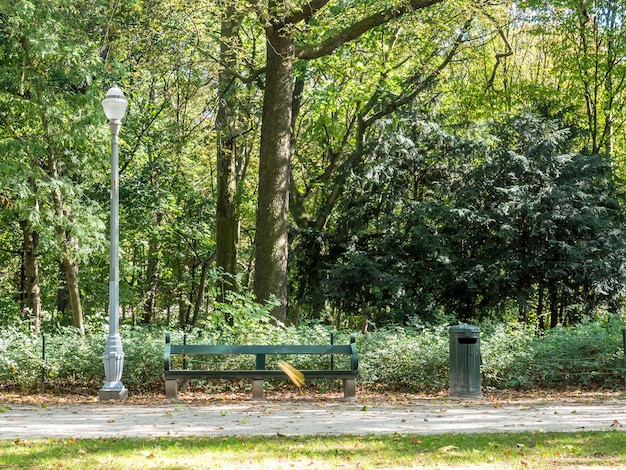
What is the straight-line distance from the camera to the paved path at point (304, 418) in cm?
910

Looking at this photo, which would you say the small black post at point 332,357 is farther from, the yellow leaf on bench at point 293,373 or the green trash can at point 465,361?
the green trash can at point 465,361

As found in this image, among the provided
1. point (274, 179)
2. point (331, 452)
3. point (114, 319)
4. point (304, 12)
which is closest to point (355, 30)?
point (304, 12)

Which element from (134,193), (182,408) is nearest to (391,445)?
(182,408)

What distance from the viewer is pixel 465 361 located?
41.5 ft

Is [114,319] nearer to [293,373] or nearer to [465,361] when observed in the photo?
[293,373]

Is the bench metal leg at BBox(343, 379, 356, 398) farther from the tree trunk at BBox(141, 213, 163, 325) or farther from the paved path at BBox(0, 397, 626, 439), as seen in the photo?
the tree trunk at BBox(141, 213, 163, 325)

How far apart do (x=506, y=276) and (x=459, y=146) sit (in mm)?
3706

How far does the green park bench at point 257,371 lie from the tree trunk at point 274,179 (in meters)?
2.91

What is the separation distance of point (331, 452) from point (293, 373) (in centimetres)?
500

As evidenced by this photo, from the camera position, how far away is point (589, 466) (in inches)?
268

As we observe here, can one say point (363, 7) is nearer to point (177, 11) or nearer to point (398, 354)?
point (177, 11)

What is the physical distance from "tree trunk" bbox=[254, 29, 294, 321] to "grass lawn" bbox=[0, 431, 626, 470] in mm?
7473

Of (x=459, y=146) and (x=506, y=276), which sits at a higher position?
(x=459, y=146)

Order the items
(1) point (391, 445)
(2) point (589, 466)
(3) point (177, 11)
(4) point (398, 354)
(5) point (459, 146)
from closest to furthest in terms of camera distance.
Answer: (2) point (589, 466)
(1) point (391, 445)
(4) point (398, 354)
(3) point (177, 11)
(5) point (459, 146)
